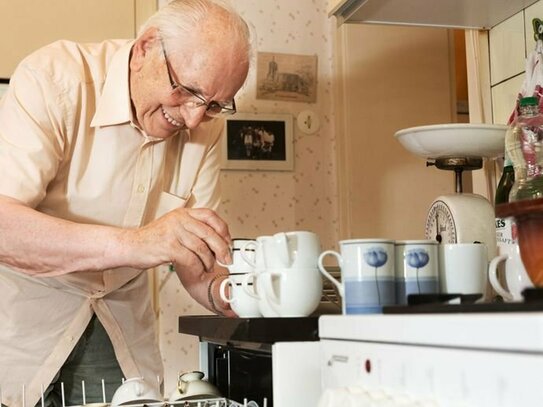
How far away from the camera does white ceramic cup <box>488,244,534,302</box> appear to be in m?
0.96

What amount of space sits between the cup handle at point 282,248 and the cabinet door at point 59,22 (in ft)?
5.13

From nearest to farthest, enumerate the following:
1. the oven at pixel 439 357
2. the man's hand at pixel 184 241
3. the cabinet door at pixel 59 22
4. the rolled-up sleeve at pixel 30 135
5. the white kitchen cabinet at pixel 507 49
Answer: the oven at pixel 439 357, the man's hand at pixel 184 241, the rolled-up sleeve at pixel 30 135, the white kitchen cabinet at pixel 507 49, the cabinet door at pixel 59 22

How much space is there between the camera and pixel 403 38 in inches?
108

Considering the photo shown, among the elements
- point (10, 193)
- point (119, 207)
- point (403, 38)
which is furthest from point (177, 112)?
point (403, 38)

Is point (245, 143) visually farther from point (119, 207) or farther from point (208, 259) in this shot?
point (208, 259)

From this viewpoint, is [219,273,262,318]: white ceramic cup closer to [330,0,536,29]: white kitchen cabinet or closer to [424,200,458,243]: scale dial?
[424,200,458,243]: scale dial

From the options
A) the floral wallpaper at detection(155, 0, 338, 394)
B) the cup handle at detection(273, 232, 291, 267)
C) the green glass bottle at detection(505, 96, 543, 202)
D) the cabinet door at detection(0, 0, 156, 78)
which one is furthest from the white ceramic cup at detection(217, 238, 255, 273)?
the cabinet door at detection(0, 0, 156, 78)

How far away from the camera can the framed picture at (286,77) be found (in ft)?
8.46

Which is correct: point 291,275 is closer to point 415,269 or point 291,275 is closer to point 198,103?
point 415,269

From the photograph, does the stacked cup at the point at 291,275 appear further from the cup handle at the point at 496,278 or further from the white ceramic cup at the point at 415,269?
the cup handle at the point at 496,278

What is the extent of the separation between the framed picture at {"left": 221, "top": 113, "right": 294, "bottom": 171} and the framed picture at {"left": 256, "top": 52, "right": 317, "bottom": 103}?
8cm

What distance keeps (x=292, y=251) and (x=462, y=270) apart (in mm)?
224

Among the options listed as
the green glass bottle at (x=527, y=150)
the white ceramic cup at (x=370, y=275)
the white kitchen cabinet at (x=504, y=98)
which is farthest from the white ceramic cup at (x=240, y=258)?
the white kitchen cabinet at (x=504, y=98)

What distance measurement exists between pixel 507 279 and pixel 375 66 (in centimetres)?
178
